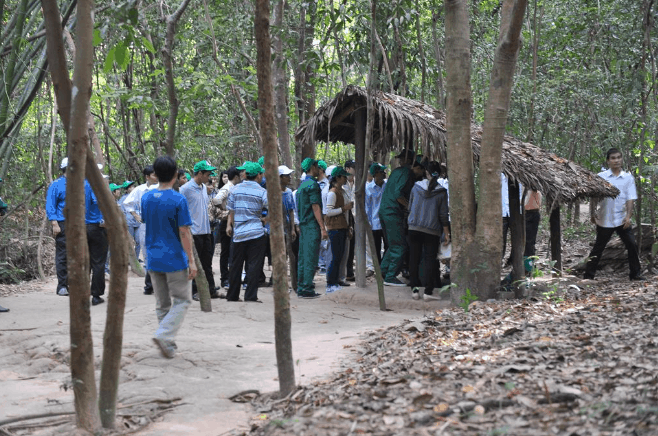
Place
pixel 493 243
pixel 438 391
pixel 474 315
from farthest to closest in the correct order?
pixel 493 243
pixel 474 315
pixel 438 391

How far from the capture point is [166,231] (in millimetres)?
6504

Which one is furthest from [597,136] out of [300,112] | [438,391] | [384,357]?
[438,391]

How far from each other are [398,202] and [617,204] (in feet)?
10.6

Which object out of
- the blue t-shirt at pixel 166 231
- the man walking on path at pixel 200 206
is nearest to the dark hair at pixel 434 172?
the man walking on path at pixel 200 206

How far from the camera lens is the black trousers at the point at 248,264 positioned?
955 cm

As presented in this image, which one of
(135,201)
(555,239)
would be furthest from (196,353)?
(555,239)

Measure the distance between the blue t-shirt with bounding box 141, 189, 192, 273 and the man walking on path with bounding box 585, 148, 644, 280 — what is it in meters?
6.47

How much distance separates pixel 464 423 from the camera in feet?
12.1

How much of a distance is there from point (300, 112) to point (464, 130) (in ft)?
35.9

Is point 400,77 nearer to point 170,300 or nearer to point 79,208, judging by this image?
point 170,300

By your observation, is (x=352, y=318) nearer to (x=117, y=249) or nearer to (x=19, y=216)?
(x=117, y=249)

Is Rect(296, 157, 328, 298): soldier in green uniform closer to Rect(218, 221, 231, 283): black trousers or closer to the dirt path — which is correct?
the dirt path

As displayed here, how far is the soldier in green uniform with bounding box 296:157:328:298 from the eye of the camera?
10.3 meters

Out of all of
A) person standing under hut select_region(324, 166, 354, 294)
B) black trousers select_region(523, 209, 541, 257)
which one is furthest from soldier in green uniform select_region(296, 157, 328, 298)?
black trousers select_region(523, 209, 541, 257)
